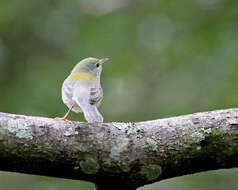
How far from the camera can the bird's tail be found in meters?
3.39

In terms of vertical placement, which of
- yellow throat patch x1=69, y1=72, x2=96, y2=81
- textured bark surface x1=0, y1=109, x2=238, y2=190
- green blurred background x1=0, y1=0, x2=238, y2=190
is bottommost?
textured bark surface x1=0, y1=109, x2=238, y2=190

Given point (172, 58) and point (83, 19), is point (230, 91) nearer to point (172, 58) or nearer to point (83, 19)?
point (172, 58)

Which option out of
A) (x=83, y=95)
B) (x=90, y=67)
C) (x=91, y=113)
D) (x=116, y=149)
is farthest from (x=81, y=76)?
(x=116, y=149)

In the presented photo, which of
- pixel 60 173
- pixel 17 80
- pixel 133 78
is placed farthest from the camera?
pixel 133 78

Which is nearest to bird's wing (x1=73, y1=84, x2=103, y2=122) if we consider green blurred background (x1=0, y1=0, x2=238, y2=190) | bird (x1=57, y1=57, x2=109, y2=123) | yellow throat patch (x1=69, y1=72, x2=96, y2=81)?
bird (x1=57, y1=57, x2=109, y2=123)

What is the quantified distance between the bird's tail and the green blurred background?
1.70m

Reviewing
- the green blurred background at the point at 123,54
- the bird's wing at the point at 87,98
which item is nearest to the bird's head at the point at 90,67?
the green blurred background at the point at 123,54

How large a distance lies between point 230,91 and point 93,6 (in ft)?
7.93

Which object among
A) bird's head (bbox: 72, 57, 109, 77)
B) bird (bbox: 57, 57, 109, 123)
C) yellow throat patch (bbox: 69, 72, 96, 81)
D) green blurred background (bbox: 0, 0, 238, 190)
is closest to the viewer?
bird (bbox: 57, 57, 109, 123)

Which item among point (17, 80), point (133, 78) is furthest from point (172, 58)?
point (17, 80)

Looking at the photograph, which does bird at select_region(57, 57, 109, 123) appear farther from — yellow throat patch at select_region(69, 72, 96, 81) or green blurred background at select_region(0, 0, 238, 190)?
green blurred background at select_region(0, 0, 238, 190)

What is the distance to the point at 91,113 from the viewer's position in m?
3.59

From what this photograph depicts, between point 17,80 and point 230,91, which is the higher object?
point 17,80

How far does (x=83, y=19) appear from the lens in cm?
675
